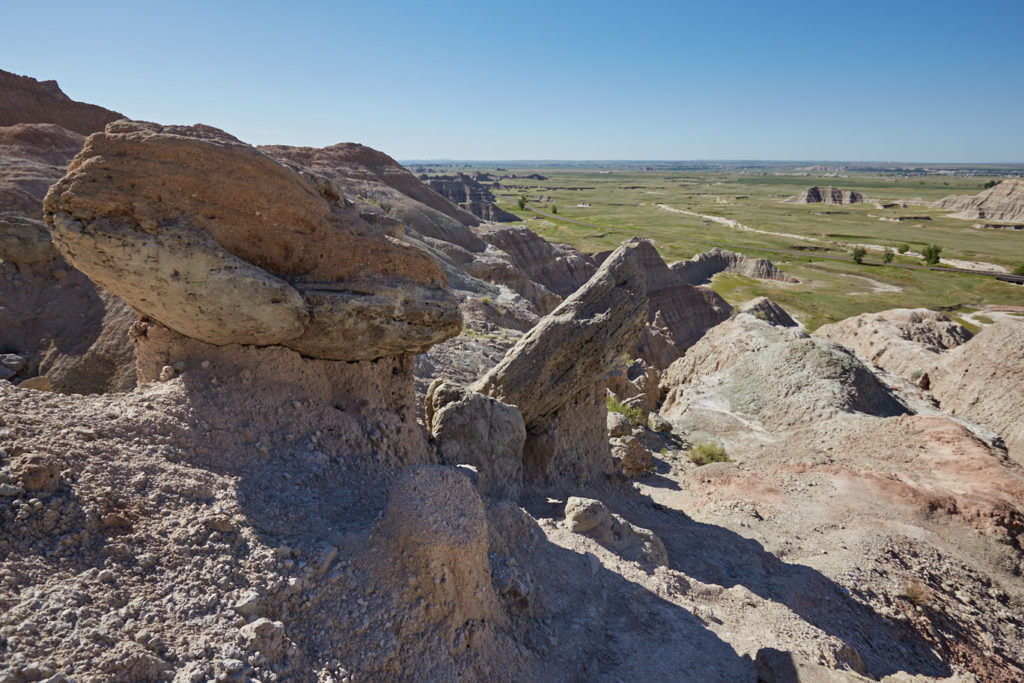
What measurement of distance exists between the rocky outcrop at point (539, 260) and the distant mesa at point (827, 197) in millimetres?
131672

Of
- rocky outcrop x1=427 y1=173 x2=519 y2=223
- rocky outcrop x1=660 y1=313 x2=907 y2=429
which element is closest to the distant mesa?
rocky outcrop x1=427 y1=173 x2=519 y2=223

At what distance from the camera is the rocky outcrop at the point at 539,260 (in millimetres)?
45750

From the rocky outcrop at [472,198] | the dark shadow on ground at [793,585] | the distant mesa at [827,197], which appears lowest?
the dark shadow on ground at [793,585]

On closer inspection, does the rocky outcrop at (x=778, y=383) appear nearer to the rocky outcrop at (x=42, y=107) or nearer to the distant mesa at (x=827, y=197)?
the rocky outcrop at (x=42, y=107)

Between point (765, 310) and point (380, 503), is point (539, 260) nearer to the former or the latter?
point (765, 310)

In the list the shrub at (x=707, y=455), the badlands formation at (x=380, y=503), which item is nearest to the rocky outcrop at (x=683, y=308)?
→ the shrub at (x=707, y=455)

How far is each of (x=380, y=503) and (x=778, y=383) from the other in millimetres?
17782

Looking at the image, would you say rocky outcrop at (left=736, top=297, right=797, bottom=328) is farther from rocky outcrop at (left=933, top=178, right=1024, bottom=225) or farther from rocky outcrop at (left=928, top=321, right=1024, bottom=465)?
rocky outcrop at (left=933, top=178, right=1024, bottom=225)

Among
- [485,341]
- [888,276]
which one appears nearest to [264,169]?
[485,341]

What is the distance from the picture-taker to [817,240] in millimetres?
90625

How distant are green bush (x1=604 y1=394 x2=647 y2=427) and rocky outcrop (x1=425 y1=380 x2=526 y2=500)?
28.8 feet

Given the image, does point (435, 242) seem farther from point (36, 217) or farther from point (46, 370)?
point (46, 370)

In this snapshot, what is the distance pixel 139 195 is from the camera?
577 cm

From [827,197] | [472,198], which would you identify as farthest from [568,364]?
[827,197]
